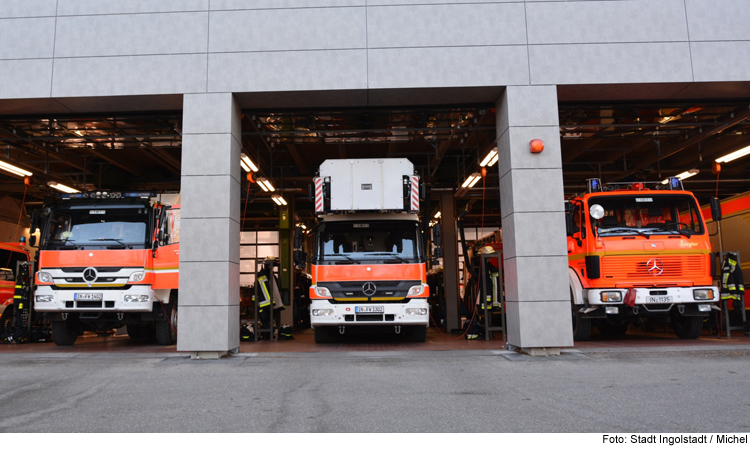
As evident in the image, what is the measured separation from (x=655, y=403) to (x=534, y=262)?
3693mm

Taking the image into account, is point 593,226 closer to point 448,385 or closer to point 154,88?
point 448,385

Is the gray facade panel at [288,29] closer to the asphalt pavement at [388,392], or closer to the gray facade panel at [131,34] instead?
the gray facade panel at [131,34]

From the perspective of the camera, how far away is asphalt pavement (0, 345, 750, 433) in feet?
13.7

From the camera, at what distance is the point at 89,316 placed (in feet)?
33.3

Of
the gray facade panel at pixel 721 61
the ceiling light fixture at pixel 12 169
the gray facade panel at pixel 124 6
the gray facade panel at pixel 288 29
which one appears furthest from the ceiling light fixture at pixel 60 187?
the gray facade panel at pixel 721 61

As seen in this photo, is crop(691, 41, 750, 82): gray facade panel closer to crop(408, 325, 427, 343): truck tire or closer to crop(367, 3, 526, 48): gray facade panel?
crop(367, 3, 526, 48): gray facade panel

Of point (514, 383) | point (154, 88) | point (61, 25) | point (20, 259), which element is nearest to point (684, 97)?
point (514, 383)

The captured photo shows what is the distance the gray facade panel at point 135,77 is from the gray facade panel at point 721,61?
8010 mm

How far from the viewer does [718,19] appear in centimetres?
878

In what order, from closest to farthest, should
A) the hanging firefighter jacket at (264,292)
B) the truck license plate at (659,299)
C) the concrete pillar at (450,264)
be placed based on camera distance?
the truck license plate at (659,299), the hanging firefighter jacket at (264,292), the concrete pillar at (450,264)

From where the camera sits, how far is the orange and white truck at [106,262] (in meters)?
9.78

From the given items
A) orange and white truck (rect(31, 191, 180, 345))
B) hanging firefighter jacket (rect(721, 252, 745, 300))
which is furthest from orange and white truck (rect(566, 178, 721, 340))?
orange and white truck (rect(31, 191, 180, 345))

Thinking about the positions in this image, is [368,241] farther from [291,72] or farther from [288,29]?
[288,29]

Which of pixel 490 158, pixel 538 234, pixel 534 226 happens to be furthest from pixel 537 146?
pixel 490 158
